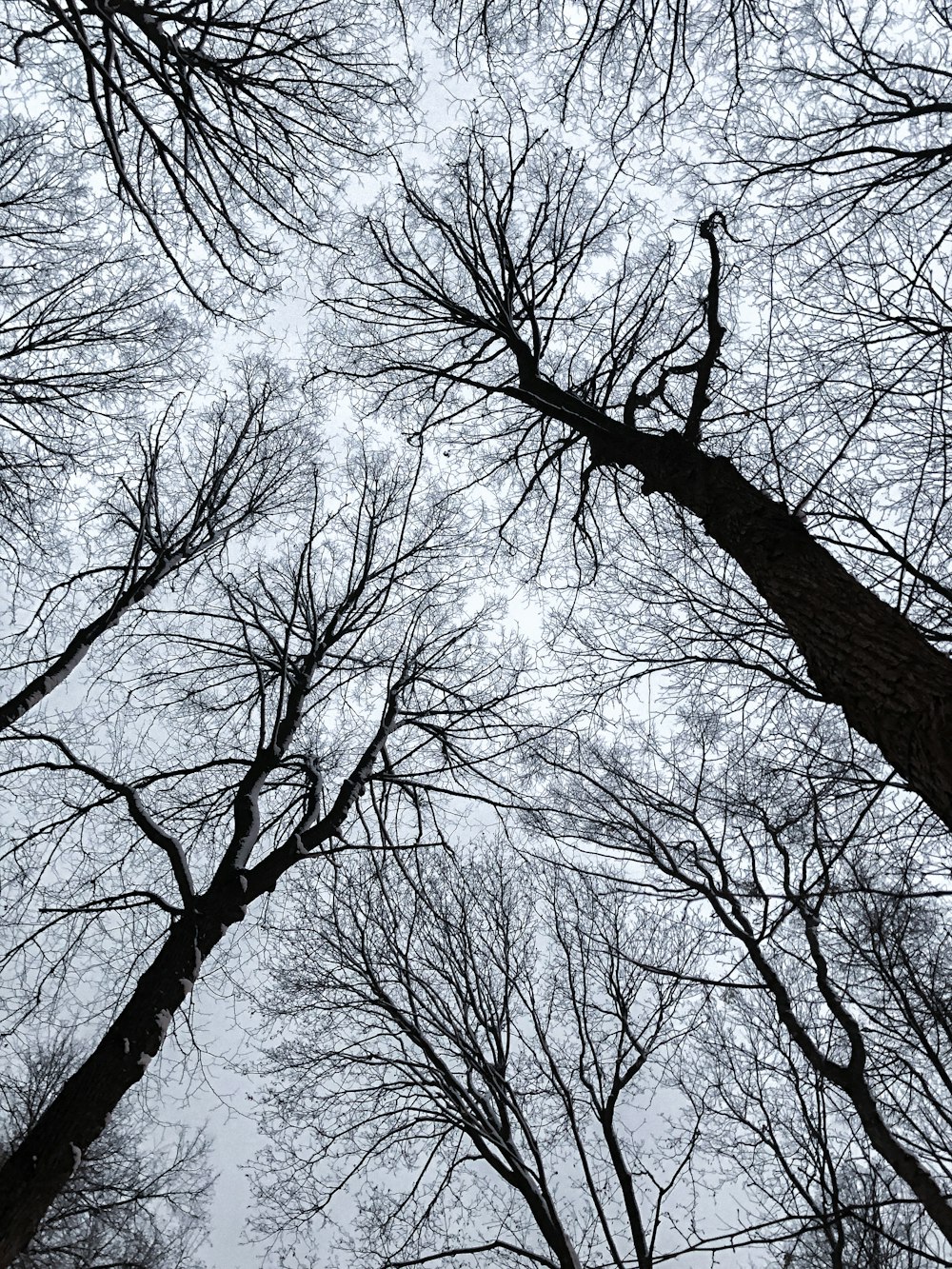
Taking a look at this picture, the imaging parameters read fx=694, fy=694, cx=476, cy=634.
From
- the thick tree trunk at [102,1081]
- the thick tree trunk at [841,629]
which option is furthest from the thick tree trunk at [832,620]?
the thick tree trunk at [102,1081]

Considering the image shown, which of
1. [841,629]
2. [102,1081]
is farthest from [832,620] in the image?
[102,1081]

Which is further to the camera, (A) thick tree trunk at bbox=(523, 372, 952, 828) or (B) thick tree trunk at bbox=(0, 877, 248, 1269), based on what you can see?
(B) thick tree trunk at bbox=(0, 877, 248, 1269)

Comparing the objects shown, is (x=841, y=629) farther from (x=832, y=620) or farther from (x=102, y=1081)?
(x=102, y=1081)

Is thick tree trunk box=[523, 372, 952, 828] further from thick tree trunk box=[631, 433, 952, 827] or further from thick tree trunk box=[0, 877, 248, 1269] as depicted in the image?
thick tree trunk box=[0, 877, 248, 1269]

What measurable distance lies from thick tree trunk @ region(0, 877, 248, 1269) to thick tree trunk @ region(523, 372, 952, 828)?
9.40 ft

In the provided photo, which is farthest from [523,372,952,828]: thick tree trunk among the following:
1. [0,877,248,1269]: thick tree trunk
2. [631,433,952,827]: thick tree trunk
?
[0,877,248,1269]: thick tree trunk

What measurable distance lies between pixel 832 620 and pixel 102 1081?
11.1ft

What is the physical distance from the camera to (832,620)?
2.54 metres

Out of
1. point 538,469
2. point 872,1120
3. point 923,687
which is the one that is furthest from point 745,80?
point 872,1120

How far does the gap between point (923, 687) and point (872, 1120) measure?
243 cm

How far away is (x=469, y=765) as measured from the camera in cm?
440

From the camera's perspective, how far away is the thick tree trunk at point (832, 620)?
6.60 ft

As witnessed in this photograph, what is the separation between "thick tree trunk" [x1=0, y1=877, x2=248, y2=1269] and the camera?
2514 millimetres

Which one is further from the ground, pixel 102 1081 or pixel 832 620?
pixel 832 620
